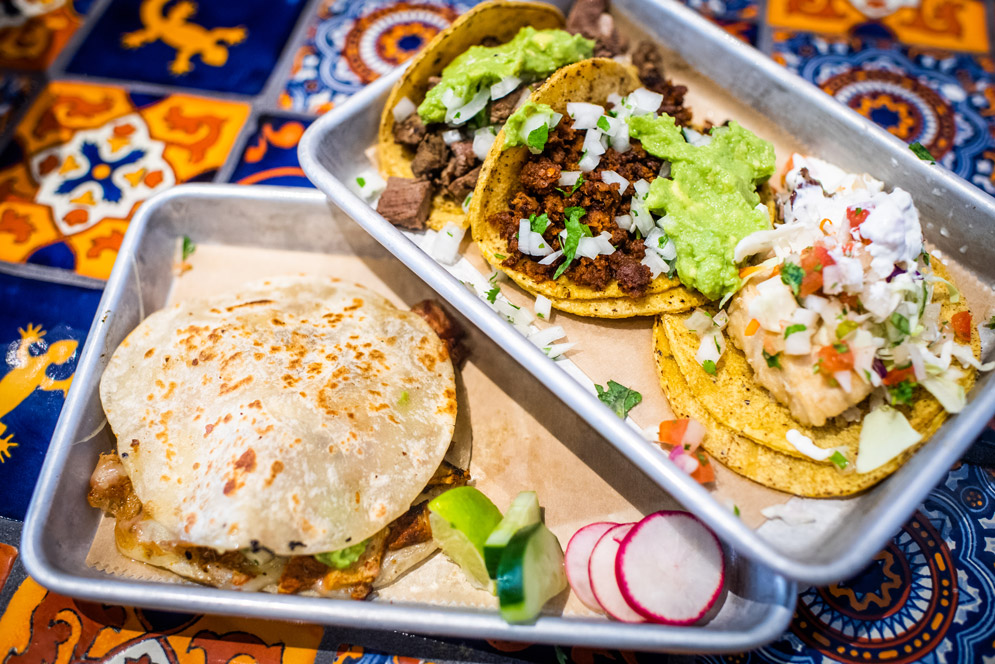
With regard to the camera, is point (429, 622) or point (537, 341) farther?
point (537, 341)

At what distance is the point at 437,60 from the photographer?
338cm

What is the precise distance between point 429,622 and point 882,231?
2226mm

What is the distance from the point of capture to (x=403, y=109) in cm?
342

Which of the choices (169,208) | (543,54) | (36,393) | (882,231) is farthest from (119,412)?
(882,231)

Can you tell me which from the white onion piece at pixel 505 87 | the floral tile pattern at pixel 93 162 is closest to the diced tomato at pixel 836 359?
the white onion piece at pixel 505 87

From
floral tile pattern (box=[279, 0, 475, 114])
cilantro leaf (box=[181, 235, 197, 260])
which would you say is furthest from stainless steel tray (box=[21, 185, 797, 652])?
floral tile pattern (box=[279, 0, 475, 114])

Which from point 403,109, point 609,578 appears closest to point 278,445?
point 609,578

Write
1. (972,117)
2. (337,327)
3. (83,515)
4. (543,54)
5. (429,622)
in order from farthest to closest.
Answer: (972,117) < (543,54) < (337,327) < (83,515) < (429,622)

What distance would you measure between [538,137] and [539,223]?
37cm

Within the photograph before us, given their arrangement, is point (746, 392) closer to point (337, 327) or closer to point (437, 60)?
point (337, 327)

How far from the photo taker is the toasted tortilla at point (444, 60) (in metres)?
3.31

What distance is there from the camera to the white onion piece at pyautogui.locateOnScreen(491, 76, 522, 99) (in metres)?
3.18

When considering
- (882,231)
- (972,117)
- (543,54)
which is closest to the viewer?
(882,231)

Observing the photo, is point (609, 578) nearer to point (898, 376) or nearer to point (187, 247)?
point (898, 376)
